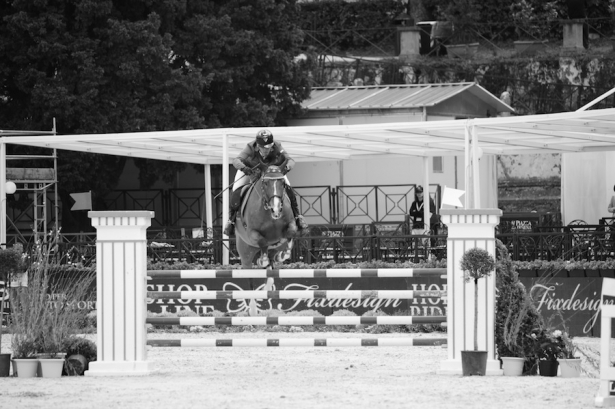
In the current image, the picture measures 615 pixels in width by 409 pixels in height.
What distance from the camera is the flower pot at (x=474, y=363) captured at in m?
9.66

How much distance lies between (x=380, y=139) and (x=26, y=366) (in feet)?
→ 35.1

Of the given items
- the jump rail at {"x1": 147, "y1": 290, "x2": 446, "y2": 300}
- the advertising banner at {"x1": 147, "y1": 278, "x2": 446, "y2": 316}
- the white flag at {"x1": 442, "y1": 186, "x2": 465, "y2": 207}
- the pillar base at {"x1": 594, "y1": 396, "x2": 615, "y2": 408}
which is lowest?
the pillar base at {"x1": 594, "y1": 396, "x2": 615, "y2": 408}

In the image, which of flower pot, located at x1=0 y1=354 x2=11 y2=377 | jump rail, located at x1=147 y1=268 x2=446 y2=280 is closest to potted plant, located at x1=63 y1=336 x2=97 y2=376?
flower pot, located at x1=0 y1=354 x2=11 y2=377

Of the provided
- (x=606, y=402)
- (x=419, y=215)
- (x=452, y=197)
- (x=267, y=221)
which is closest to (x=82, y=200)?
(x=419, y=215)

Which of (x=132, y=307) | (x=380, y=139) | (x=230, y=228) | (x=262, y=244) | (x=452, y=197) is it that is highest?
(x=380, y=139)

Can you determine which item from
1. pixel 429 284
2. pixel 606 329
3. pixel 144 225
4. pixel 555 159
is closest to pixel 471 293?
pixel 606 329

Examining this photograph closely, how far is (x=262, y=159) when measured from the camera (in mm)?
12867

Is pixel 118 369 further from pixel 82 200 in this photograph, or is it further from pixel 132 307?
pixel 82 200

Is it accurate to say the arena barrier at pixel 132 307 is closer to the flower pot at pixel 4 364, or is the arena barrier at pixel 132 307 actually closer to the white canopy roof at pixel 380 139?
the flower pot at pixel 4 364

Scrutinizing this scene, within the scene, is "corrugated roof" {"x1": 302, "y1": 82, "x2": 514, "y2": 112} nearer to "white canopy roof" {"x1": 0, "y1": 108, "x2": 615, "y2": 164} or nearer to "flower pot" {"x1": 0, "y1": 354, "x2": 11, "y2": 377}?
"white canopy roof" {"x1": 0, "y1": 108, "x2": 615, "y2": 164}

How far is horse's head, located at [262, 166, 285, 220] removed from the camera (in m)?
12.3

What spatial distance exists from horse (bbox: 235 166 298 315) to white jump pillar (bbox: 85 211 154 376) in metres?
2.36

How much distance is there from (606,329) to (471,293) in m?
2.03

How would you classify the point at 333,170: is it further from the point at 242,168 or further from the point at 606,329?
the point at 606,329
